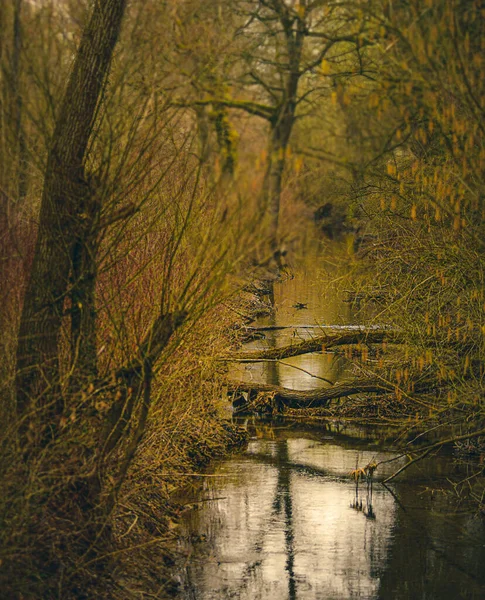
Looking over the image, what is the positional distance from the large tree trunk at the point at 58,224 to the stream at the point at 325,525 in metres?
2.66

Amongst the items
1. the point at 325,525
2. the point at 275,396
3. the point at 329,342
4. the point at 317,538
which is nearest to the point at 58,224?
the point at 317,538

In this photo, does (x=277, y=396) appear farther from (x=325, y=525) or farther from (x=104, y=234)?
(x=104, y=234)

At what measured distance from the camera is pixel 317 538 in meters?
12.1

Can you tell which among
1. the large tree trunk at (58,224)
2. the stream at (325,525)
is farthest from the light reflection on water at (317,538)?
the large tree trunk at (58,224)

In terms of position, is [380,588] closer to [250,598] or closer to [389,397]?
[250,598]

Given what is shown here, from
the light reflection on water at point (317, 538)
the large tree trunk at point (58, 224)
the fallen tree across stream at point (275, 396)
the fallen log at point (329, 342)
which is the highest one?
the large tree trunk at point (58, 224)

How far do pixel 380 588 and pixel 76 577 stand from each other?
329 cm

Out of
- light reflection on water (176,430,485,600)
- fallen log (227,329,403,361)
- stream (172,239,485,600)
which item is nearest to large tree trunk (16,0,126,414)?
stream (172,239,485,600)

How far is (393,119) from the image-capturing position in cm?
1057

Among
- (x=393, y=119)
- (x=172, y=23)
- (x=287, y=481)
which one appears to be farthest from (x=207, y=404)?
(x=172, y=23)

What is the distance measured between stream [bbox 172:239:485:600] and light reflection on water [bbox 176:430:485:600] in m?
0.01

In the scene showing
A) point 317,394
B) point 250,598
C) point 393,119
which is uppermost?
point 393,119

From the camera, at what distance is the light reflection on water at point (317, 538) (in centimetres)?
1059

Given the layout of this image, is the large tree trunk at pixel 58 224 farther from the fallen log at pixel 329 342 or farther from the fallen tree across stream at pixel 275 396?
the fallen tree across stream at pixel 275 396
